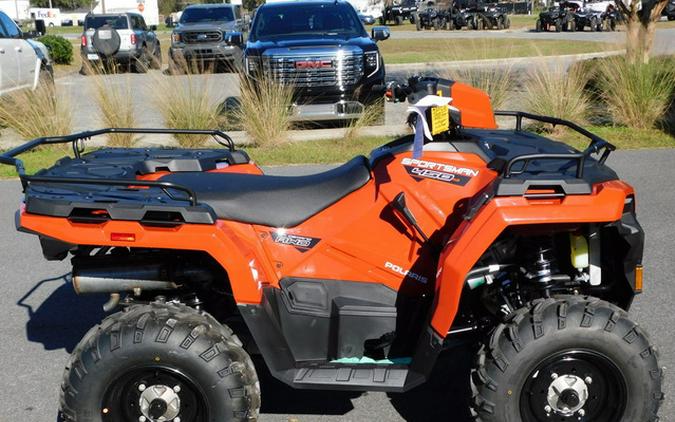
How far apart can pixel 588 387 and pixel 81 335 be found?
310 cm

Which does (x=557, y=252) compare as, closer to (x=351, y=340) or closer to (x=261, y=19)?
(x=351, y=340)

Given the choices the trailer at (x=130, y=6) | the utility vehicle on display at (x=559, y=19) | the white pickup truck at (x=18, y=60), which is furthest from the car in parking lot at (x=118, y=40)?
the utility vehicle on display at (x=559, y=19)

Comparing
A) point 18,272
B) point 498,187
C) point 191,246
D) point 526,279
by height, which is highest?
point 498,187

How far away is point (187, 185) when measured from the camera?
3.78m

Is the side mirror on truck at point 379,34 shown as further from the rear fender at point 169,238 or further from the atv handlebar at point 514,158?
the rear fender at point 169,238

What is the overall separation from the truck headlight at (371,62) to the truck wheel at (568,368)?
30.6 ft

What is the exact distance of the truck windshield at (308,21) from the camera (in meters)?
13.3

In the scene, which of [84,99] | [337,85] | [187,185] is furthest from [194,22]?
[187,185]

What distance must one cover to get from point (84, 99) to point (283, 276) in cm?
1502

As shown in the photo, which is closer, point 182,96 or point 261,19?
point 182,96

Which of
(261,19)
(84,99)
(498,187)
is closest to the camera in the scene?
(498,187)

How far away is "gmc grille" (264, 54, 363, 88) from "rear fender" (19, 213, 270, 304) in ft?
28.7

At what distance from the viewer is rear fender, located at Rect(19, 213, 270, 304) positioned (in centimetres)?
339

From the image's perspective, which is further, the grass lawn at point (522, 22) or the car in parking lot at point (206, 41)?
the grass lawn at point (522, 22)
